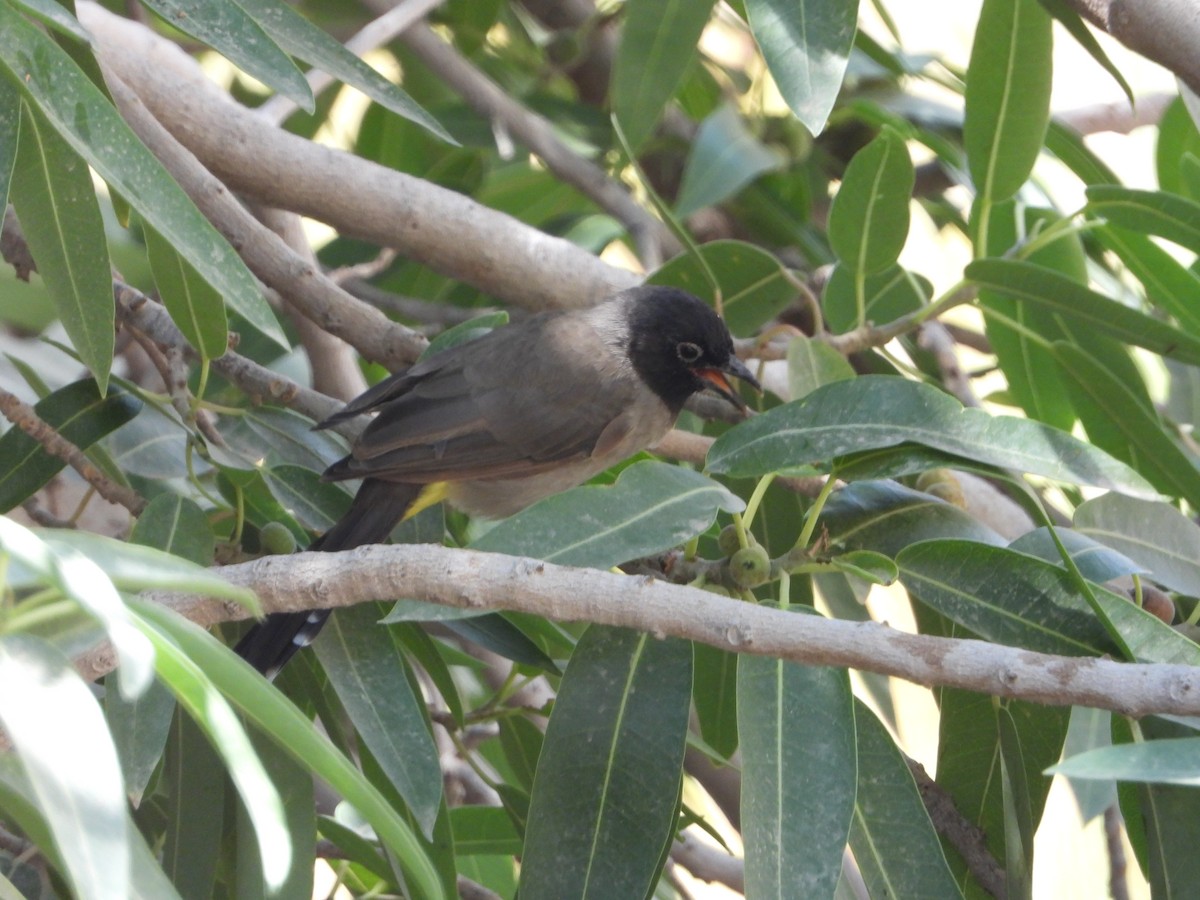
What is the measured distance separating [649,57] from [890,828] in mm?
1962

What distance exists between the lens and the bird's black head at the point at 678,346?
3.45 m

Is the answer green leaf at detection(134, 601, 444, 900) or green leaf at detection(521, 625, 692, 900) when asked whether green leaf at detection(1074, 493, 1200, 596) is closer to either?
green leaf at detection(521, 625, 692, 900)

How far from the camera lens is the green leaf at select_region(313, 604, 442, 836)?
2.02m

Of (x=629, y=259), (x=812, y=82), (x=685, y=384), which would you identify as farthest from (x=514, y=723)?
(x=629, y=259)

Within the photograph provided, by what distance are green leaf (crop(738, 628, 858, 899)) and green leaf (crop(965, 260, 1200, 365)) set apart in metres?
1.06

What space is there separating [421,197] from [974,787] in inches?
73.1

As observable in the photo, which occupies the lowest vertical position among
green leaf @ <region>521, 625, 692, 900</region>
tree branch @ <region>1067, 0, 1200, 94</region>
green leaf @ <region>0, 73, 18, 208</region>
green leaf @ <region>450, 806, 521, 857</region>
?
green leaf @ <region>450, 806, 521, 857</region>

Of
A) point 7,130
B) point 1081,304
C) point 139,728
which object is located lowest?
point 139,728

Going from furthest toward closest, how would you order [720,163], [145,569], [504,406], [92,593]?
[720,163]
[504,406]
[145,569]
[92,593]

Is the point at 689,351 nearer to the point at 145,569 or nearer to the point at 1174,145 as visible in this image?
the point at 1174,145

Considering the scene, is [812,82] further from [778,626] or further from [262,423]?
[262,423]

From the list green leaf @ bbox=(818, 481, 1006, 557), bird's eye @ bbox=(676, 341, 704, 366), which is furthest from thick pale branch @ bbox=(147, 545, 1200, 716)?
bird's eye @ bbox=(676, 341, 704, 366)

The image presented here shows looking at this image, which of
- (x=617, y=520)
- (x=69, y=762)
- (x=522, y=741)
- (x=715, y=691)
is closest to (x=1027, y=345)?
(x=715, y=691)

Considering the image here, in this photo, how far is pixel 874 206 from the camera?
8.94ft
